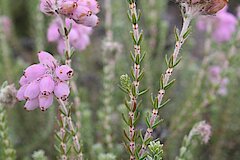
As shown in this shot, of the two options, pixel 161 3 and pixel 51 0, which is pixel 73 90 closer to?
pixel 51 0

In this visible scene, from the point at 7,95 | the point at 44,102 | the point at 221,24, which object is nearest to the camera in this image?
the point at 44,102

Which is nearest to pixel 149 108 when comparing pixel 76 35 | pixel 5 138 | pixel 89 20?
pixel 76 35

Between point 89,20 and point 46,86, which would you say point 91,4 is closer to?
point 89,20

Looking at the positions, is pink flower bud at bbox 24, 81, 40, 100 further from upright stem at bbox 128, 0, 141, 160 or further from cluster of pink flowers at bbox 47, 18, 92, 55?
cluster of pink flowers at bbox 47, 18, 92, 55

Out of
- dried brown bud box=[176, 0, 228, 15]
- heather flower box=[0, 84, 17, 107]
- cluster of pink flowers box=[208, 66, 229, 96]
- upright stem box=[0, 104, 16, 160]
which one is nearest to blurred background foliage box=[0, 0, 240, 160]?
cluster of pink flowers box=[208, 66, 229, 96]

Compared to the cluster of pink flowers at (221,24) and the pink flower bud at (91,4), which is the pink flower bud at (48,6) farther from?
the cluster of pink flowers at (221,24)

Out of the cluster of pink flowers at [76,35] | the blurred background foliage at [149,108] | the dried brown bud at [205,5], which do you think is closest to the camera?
the dried brown bud at [205,5]

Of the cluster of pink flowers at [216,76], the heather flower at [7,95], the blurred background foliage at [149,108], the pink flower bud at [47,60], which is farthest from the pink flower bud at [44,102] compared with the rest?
the cluster of pink flowers at [216,76]
